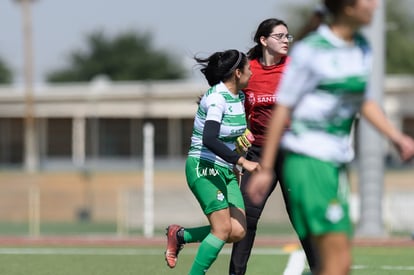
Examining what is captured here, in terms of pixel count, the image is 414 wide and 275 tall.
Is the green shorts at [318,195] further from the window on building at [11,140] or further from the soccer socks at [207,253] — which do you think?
the window on building at [11,140]

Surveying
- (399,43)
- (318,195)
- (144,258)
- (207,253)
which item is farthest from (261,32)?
(399,43)

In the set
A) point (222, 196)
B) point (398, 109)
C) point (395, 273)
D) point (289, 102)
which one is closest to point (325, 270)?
point (289, 102)

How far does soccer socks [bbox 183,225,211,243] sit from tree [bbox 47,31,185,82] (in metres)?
→ 84.7

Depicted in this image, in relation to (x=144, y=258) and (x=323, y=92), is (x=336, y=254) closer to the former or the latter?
(x=323, y=92)

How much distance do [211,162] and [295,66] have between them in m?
2.77

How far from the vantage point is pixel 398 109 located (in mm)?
55812

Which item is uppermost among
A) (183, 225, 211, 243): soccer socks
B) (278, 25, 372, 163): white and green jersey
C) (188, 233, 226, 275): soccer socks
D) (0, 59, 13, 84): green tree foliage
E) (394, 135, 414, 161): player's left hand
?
(278, 25, 372, 163): white and green jersey

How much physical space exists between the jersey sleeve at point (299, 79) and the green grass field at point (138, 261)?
16.1ft

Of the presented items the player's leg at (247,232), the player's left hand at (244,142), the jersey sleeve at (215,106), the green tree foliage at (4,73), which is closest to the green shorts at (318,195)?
the jersey sleeve at (215,106)

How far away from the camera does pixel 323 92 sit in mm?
5309

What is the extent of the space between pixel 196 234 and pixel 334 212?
3457 mm

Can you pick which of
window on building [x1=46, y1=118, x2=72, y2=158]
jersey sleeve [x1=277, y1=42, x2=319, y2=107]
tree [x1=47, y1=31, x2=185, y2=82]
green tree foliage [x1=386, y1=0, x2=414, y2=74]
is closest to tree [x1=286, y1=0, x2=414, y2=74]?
green tree foliage [x1=386, y1=0, x2=414, y2=74]

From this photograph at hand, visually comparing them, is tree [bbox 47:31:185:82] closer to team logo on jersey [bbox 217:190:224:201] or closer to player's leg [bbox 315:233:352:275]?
team logo on jersey [bbox 217:190:224:201]

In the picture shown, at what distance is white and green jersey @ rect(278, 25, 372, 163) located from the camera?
5.27 meters
